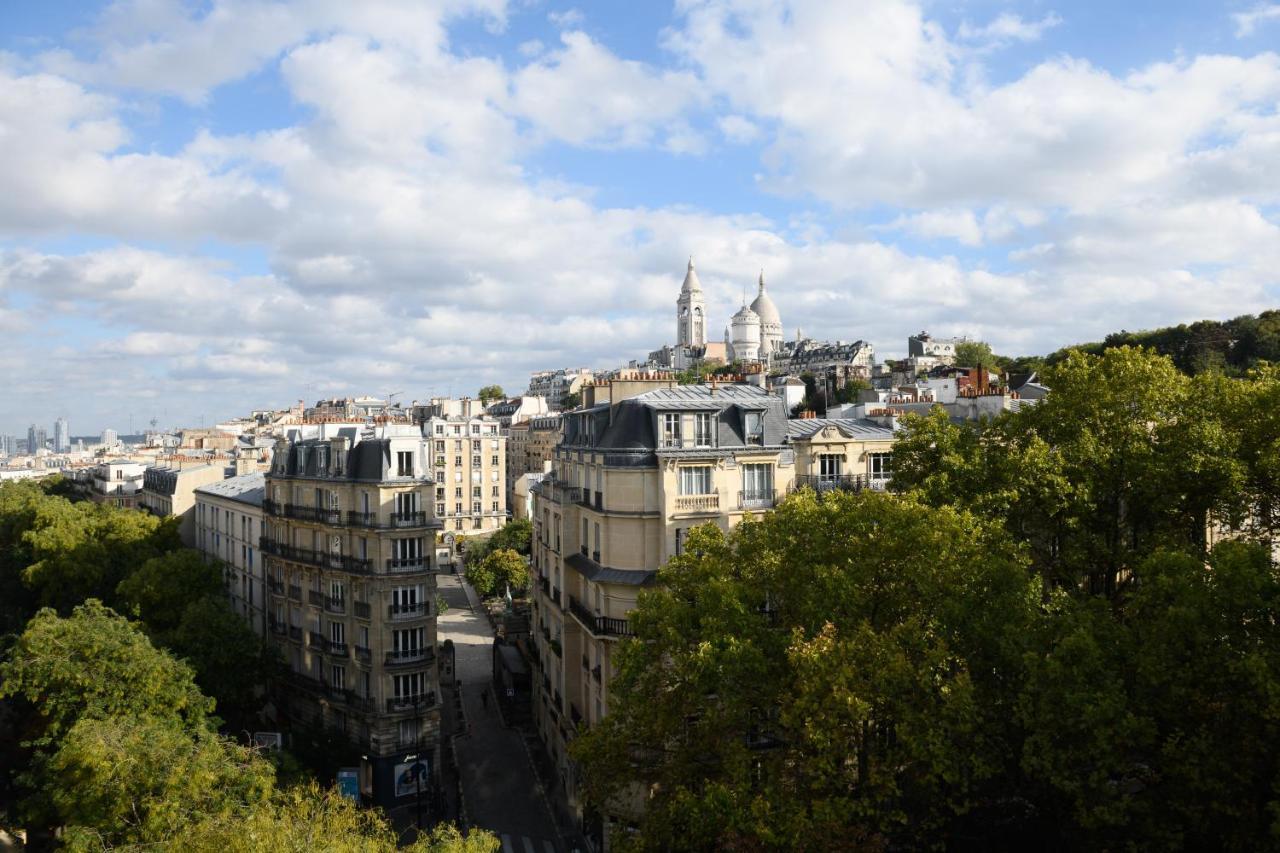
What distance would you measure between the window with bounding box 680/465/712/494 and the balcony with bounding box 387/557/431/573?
42.5 ft

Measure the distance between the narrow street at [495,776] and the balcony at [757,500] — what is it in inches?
541

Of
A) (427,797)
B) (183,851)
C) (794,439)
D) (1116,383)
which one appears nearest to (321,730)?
(427,797)

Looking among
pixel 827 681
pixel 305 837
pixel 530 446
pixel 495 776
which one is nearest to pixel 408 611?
pixel 495 776

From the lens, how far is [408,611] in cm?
3694

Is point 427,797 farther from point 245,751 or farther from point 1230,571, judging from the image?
point 1230,571

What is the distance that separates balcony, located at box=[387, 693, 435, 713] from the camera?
36.3 m

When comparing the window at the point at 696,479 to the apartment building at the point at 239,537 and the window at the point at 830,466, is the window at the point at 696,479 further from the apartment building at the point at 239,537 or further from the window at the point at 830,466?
the apartment building at the point at 239,537

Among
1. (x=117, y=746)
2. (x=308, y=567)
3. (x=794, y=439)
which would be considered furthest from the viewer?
(x=308, y=567)

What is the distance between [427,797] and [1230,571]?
98.6 ft

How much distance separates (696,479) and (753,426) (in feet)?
9.80

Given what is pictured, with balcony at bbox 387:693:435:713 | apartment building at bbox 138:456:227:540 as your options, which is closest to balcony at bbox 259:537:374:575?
balcony at bbox 387:693:435:713

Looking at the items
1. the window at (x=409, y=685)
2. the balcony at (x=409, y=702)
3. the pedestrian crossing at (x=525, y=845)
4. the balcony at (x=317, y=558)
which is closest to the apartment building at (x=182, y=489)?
the balcony at (x=317, y=558)

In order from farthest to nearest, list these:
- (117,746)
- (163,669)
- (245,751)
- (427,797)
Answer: (427,797), (163,669), (245,751), (117,746)

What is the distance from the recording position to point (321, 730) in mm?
38094
